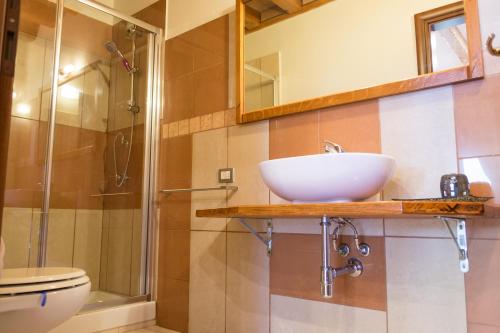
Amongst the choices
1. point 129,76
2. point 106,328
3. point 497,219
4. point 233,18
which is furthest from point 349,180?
point 129,76

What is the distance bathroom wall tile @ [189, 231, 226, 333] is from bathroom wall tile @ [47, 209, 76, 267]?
0.74m

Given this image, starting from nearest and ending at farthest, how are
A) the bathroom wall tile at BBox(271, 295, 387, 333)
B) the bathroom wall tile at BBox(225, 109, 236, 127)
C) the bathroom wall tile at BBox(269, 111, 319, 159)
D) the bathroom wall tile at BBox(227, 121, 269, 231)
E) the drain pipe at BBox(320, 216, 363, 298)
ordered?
the drain pipe at BBox(320, 216, 363, 298) < the bathroom wall tile at BBox(271, 295, 387, 333) < the bathroom wall tile at BBox(269, 111, 319, 159) < the bathroom wall tile at BBox(227, 121, 269, 231) < the bathroom wall tile at BBox(225, 109, 236, 127)

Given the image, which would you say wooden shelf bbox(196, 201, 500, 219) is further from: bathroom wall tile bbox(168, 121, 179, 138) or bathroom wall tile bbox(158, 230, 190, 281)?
bathroom wall tile bbox(168, 121, 179, 138)

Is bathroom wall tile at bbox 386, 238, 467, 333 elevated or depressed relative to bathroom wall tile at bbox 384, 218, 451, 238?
depressed

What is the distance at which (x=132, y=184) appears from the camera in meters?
2.18

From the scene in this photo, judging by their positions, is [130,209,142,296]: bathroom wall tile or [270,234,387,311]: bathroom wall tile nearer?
[270,234,387,311]: bathroom wall tile

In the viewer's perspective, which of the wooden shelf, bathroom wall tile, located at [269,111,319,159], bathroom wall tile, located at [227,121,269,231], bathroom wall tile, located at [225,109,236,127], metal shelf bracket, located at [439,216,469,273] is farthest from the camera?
bathroom wall tile, located at [225,109,236,127]

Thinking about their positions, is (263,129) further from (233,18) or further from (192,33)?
(192,33)

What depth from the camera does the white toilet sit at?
1126mm

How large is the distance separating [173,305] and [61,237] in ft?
2.39

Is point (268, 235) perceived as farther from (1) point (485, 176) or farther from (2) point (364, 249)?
(1) point (485, 176)

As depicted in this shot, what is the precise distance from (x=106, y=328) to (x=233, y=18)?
163cm

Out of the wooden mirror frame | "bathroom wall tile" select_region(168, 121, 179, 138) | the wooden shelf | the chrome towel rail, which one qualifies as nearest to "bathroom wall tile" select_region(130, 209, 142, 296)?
the chrome towel rail

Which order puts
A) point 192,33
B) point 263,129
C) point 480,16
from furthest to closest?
point 192,33, point 263,129, point 480,16
